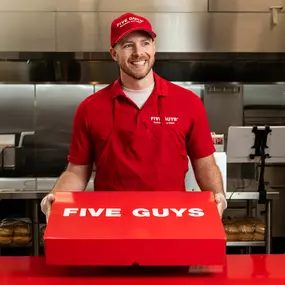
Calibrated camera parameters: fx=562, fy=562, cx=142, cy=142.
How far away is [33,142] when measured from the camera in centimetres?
473

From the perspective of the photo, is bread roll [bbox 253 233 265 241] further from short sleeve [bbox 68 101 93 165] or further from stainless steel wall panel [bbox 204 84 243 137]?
short sleeve [bbox 68 101 93 165]

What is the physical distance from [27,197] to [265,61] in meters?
2.39

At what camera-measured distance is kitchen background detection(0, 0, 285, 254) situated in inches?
169

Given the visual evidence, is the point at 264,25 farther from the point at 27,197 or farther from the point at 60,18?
the point at 27,197

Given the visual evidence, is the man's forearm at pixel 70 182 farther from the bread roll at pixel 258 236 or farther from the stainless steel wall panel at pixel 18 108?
the stainless steel wall panel at pixel 18 108

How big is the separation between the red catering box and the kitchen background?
9.13ft

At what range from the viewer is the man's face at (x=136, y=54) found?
1687mm

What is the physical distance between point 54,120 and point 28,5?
993 mm

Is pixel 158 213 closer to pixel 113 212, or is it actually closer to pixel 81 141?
pixel 113 212

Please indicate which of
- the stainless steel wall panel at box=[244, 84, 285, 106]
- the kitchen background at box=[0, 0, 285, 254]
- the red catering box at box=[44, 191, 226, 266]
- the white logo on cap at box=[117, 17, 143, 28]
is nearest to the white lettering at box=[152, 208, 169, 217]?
the red catering box at box=[44, 191, 226, 266]

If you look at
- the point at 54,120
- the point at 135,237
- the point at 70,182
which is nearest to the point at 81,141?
the point at 70,182

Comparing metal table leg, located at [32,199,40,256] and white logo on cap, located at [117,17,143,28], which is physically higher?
white logo on cap, located at [117,17,143,28]

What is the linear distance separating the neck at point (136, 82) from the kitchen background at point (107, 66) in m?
2.32

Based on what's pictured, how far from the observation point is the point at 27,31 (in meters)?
4.29
